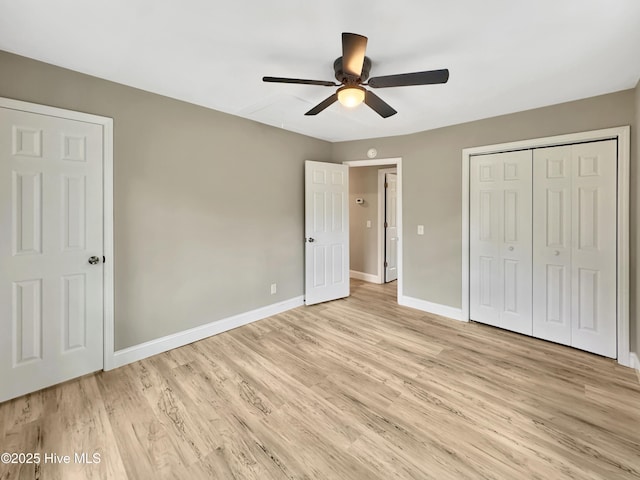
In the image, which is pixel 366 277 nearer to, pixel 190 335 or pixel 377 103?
pixel 190 335

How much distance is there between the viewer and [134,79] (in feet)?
7.74

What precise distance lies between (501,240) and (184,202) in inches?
138

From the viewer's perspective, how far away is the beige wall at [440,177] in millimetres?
2883

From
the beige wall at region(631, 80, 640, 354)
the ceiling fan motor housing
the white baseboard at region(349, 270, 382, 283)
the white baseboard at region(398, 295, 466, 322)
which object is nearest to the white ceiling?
the ceiling fan motor housing

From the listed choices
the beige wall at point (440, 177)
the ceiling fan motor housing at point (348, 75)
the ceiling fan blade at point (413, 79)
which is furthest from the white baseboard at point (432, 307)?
the ceiling fan motor housing at point (348, 75)

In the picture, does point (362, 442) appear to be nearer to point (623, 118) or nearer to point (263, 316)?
point (263, 316)

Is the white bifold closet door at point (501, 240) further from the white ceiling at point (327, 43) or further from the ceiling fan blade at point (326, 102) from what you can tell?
the ceiling fan blade at point (326, 102)

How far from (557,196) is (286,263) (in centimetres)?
315

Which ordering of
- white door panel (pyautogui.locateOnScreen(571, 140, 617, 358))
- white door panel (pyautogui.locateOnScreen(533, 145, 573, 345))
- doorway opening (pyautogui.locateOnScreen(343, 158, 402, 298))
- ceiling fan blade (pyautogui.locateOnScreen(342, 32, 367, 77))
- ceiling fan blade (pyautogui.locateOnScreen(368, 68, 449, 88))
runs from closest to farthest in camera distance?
1. ceiling fan blade (pyautogui.locateOnScreen(342, 32, 367, 77))
2. ceiling fan blade (pyautogui.locateOnScreen(368, 68, 449, 88))
3. white door panel (pyautogui.locateOnScreen(571, 140, 617, 358))
4. white door panel (pyautogui.locateOnScreen(533, 145, 573, 345))
5. doorway opening (pyautogui.locateOnScreen(343, 158, 402, 298))

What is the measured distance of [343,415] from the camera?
1.89 metres

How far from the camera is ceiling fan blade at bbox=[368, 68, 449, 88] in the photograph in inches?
65.7

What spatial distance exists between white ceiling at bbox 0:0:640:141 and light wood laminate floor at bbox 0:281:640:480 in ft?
8.05

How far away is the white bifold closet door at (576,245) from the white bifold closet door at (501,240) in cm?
9

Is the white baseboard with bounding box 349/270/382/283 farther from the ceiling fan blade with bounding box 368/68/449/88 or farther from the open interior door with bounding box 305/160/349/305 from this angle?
the ceiling fan blade with bounding box 368/68/449/88
